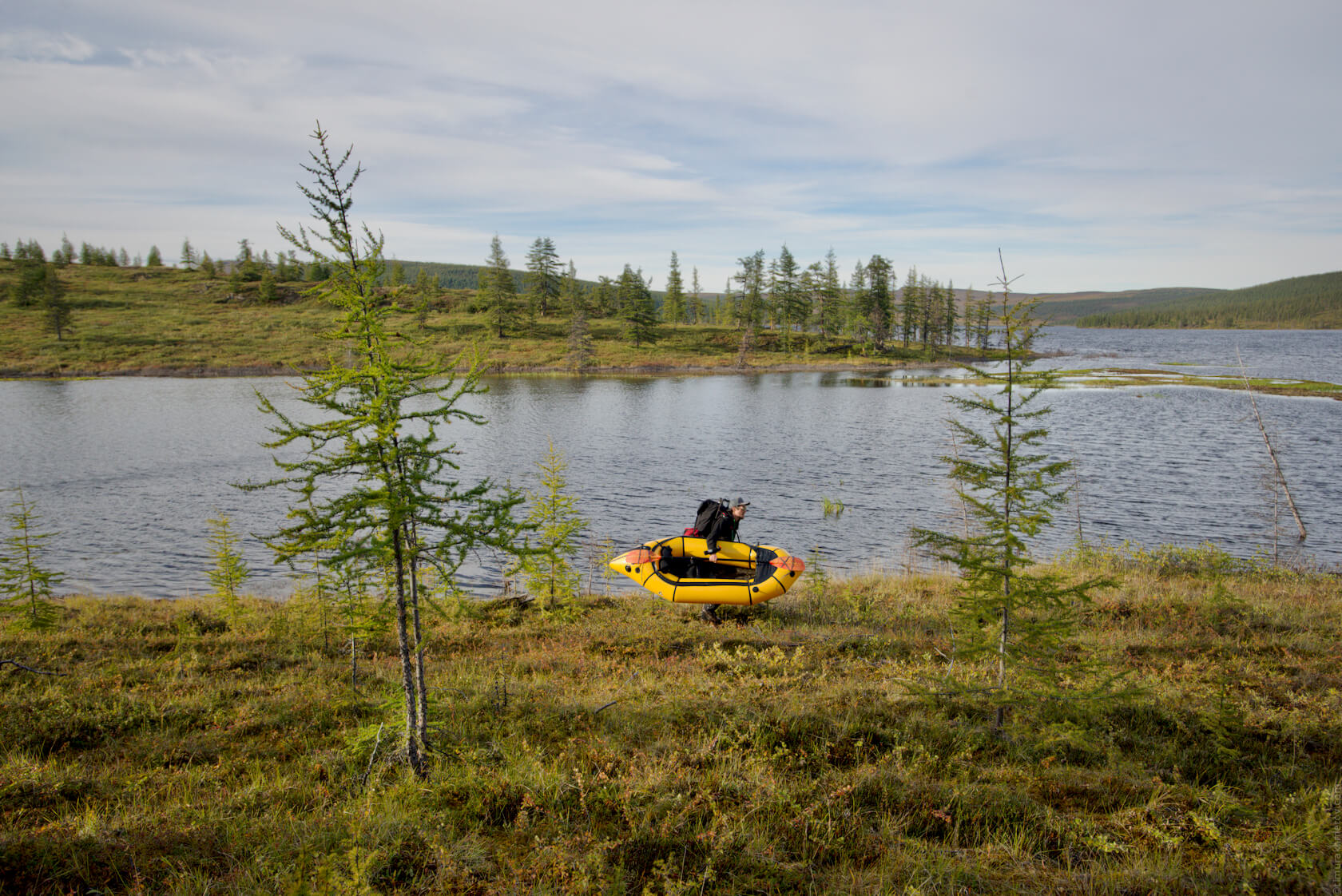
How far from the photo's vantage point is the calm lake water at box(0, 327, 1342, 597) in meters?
21.2

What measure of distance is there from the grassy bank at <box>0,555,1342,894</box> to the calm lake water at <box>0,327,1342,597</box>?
411cm

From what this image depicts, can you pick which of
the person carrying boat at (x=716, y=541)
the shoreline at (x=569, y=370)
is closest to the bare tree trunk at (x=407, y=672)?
the person carrying boat at (x=716, y=541)

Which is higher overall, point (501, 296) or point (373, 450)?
point (501, 296)

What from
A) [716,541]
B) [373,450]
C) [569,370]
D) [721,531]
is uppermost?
[569,370]

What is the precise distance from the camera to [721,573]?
531 inches

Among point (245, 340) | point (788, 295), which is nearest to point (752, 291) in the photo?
point (788, 295)

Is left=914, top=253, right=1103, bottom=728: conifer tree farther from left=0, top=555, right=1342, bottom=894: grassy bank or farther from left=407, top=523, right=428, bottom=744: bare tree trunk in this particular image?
left=407, top=523, right=428, bottom=744: bare tree trunk

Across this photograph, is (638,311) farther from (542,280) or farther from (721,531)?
(721,531)

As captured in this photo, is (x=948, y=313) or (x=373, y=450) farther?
(x=948, y=313)

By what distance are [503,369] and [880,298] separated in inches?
2361

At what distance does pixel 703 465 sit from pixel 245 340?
8444cm

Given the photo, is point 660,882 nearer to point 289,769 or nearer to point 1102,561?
point 289,769

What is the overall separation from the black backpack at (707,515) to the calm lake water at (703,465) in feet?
15.6

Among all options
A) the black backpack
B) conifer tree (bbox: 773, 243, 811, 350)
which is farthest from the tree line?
the black backpack
